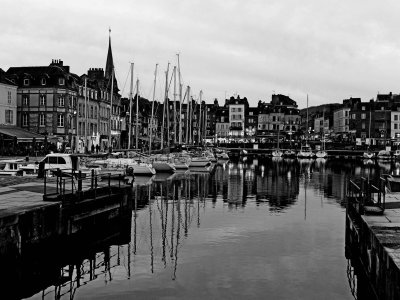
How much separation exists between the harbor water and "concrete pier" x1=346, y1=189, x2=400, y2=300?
0.75 m

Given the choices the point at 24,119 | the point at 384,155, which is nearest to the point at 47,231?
the point at 24,119

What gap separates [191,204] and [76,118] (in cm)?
5273

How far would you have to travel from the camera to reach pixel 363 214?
2234cm

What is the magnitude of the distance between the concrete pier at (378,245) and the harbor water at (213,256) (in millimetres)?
755

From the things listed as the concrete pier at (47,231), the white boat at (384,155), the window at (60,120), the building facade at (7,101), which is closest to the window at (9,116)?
the building facade at (7,101)

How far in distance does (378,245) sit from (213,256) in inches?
342

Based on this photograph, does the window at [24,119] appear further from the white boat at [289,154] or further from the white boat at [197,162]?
the white boat at [289,154]

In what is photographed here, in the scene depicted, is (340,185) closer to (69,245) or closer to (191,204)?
(191,204)

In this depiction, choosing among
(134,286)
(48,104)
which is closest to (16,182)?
(134,286)

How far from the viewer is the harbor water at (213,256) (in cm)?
1861

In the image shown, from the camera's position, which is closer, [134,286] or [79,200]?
[134,286]

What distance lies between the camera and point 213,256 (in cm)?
2334

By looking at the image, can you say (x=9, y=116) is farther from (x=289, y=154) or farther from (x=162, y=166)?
(x=289, y=154)

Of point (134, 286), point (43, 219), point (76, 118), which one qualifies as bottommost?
point (134, 286)
